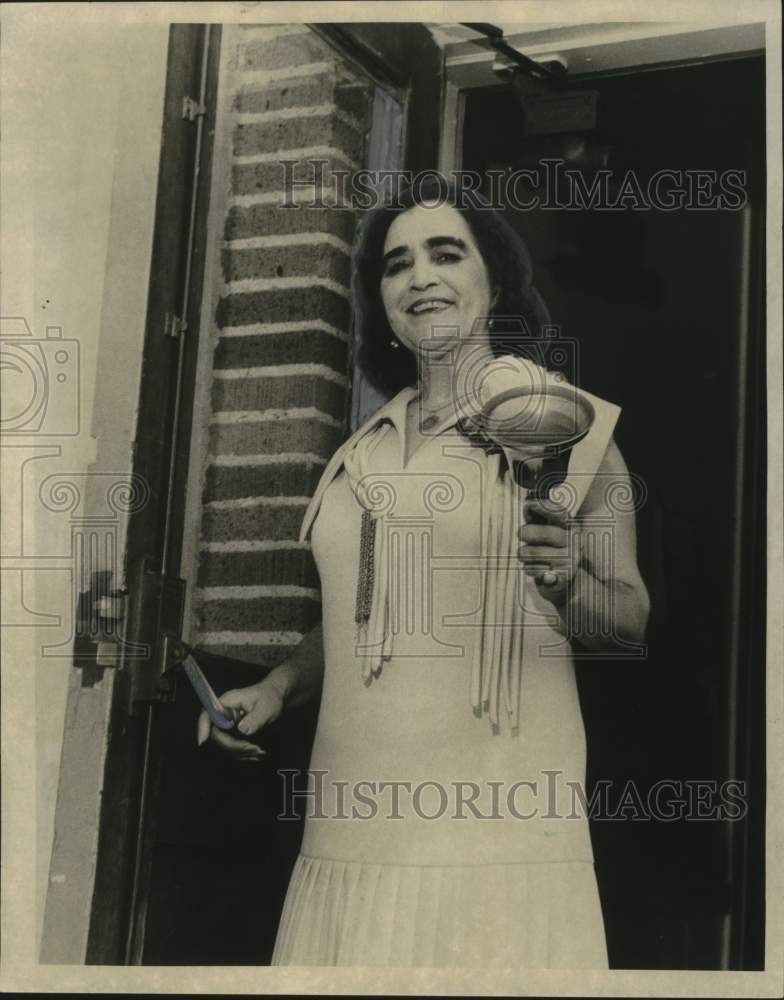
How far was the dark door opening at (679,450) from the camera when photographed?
216 centimetres

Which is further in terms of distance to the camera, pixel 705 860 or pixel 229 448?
pixel 229 448

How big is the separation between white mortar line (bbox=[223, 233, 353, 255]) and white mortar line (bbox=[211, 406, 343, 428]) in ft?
0.87

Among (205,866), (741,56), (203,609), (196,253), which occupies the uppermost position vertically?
(741,56)

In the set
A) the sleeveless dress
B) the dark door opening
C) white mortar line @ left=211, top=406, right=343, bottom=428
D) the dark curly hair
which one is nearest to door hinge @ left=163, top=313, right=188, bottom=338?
white mortar line @ left=211, top=406, right=343, bottom=428

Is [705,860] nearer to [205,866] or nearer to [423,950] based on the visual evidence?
[423,950]

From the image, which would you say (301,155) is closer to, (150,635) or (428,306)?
(428,306)

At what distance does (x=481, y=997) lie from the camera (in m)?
2.15

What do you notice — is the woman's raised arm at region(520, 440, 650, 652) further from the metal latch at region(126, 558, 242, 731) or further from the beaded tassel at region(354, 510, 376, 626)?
the metal latch at region(126, 558, 242, 731)

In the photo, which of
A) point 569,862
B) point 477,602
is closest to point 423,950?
point 569,862

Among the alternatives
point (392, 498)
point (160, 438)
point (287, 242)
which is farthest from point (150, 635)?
point (287, 242)

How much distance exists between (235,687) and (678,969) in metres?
0.78

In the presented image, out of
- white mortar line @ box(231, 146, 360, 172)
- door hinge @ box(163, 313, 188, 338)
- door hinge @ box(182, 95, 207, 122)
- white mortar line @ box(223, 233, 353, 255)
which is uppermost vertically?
door hinge @ box(182, 95, 207, 122)

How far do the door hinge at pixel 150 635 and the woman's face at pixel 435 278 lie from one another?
0.55m

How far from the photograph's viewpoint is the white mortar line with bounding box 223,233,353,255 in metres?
2.33
